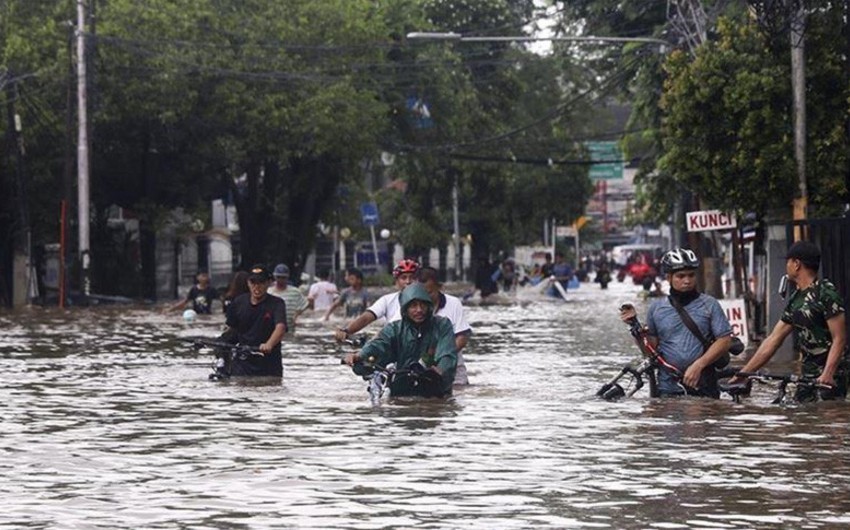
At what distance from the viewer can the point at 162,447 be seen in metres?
15.4

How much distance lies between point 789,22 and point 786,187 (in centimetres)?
213

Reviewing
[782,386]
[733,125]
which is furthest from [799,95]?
[782,386]

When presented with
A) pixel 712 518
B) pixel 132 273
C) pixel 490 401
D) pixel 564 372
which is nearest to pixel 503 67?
pixel 132 273

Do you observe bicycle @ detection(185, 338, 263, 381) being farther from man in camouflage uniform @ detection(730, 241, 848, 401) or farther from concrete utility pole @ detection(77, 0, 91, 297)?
concrete utility pole @ detection(77, 0, 91, 297)

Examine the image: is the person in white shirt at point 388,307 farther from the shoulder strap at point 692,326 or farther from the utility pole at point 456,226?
the utility pole at point 456,226

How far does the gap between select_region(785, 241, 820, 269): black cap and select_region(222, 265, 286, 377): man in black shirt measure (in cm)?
689

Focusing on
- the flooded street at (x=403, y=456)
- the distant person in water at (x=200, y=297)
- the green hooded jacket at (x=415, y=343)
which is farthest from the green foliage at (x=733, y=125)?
the distant person in water at (x=200, y=297)

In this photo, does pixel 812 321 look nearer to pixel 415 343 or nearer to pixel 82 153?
pixel 415 343

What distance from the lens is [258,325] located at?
22.8 metres

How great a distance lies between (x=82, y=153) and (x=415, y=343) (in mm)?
41286

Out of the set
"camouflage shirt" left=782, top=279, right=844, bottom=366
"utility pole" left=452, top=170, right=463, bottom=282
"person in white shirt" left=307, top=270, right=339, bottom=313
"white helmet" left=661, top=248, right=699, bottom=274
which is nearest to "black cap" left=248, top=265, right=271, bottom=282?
"white helmet" left=661, top=248, right=699, bottom=274

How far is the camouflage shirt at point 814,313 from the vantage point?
16.8m

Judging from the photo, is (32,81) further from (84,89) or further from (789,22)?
(789,22)

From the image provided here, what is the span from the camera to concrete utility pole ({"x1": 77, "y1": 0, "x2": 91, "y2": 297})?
59156 millimetres
